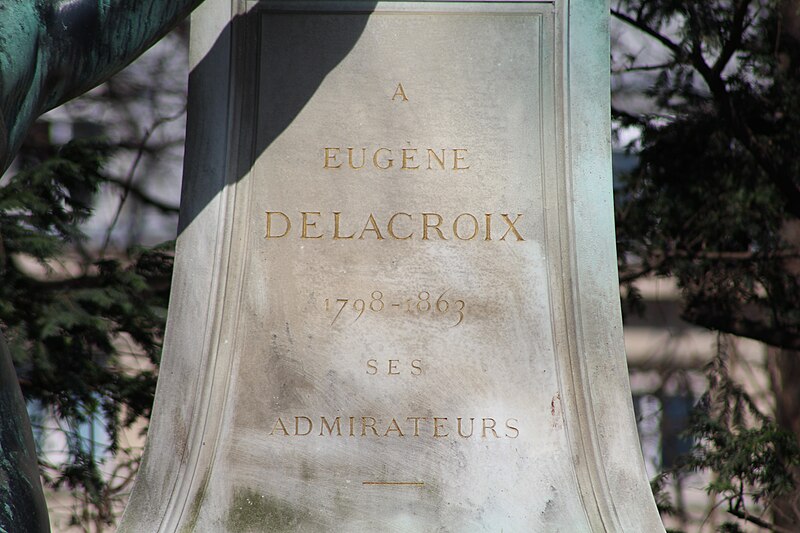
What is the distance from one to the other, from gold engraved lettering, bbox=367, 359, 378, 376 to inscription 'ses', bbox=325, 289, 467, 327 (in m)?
0.14

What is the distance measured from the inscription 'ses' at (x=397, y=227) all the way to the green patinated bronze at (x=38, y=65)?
784 mm

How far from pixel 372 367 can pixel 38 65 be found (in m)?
1.40

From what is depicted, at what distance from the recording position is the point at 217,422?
13.0ft

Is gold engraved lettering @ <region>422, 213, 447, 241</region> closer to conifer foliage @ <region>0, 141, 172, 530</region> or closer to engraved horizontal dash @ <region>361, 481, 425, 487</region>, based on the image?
engraved horizontal dash @ <region>361, 481, 425, 487</region>

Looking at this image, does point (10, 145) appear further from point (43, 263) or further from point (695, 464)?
point (695, 464)

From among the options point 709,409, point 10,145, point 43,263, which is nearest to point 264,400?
point 10,145

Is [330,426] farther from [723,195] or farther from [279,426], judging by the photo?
[723,195]

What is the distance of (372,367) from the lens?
3.98 m

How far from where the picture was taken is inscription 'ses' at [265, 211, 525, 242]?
404 centimetres

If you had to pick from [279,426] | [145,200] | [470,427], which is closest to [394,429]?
[470,427]

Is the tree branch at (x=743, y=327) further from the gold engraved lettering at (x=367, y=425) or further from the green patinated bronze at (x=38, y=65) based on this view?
the green patinated bronze at (x=38, y=65)

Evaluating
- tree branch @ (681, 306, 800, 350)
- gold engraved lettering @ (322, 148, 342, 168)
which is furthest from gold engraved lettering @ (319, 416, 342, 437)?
tree branch @ (681, 306, 800, 350)

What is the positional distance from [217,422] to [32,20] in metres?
1.40

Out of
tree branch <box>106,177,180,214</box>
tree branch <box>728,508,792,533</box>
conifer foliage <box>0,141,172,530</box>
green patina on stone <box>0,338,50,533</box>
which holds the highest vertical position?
tree branch <box>106,177,180,214</box>
